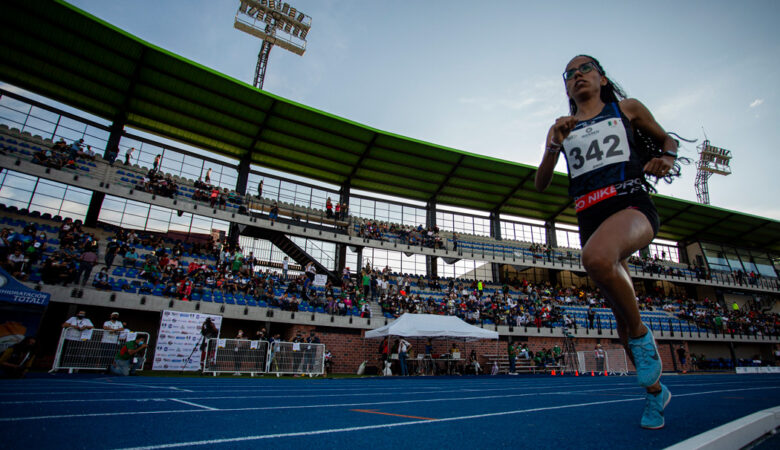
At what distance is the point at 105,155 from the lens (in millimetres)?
20547

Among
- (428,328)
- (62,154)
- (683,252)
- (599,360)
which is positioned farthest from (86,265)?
(683,252)

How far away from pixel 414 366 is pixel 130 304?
38.8 ft

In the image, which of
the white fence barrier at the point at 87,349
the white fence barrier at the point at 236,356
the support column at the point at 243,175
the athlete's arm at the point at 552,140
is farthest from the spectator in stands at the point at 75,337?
the support column at the point at 243,175

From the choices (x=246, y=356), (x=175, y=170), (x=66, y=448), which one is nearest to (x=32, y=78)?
(x=175, y=170)

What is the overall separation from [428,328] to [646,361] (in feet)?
42.1

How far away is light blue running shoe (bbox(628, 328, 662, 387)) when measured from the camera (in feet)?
6.73

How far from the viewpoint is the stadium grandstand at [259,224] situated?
52.0ft

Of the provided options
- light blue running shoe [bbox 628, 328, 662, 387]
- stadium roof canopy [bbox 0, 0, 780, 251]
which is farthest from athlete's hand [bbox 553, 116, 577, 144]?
stadium roof canopy [bbox 0, 0, 780, 251]

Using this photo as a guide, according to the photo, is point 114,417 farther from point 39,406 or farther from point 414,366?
point 414,366

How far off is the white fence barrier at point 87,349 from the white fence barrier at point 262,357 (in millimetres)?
2150

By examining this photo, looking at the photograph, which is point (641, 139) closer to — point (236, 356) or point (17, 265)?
point (236, 356)

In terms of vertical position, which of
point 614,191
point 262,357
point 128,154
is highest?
point 128,154

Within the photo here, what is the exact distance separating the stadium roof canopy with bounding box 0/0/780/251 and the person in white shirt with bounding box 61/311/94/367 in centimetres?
1366

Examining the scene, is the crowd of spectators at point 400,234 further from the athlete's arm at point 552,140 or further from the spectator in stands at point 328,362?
the athlete's arm at point 552,140
